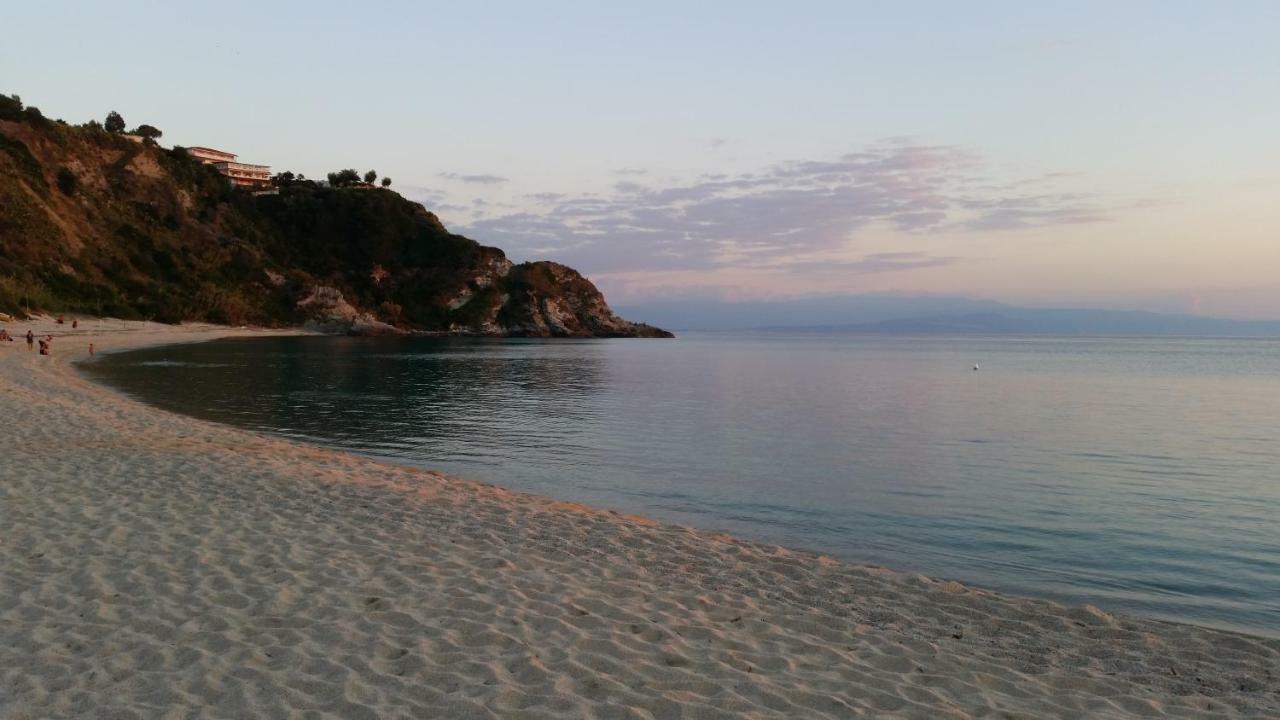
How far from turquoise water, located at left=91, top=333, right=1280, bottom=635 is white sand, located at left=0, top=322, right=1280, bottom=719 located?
2.70 metres

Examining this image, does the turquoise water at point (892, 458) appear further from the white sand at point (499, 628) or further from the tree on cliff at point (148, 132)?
the tree on cliff at point (148, 132)

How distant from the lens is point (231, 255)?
5015 inches

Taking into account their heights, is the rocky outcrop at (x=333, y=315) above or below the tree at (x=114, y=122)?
below

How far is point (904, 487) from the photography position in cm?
1884

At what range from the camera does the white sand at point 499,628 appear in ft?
19.4

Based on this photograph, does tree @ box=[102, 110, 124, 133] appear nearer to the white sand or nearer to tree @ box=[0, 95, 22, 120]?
tree @ box=[0, 95, 22, 120]

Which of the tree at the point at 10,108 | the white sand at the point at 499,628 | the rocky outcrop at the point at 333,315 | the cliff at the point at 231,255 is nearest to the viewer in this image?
the white sand at the point at 499,628

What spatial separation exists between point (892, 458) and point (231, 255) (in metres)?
130

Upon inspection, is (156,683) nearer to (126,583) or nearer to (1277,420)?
(126,583)

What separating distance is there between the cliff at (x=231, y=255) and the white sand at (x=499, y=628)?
3140 inches

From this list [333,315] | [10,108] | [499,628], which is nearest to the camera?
[499,628]

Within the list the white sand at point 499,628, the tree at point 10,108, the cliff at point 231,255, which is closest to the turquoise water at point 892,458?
the white sand at point 499,628

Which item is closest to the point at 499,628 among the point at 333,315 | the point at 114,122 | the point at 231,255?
the point at 333,315

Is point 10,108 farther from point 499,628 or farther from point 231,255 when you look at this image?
point 499,628
